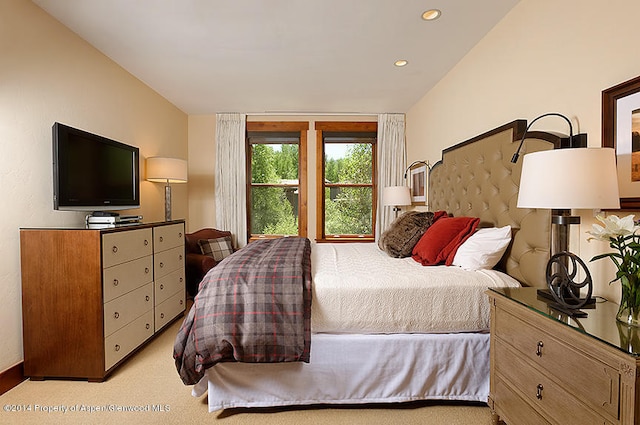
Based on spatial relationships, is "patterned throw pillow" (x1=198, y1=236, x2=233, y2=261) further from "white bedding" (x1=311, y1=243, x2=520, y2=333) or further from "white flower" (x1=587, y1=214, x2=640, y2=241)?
"white flower" (x1=587, y1=214, x2=640, y2=241)

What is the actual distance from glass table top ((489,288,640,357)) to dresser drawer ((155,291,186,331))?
266 cm

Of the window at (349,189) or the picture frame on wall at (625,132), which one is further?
the window at (349,189)

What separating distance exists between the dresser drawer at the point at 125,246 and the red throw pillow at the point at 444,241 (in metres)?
2.13

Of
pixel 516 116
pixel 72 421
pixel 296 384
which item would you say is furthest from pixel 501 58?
pixel 72 421

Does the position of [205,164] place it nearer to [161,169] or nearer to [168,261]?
[161,169]

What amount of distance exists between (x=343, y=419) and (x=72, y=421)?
146 cm

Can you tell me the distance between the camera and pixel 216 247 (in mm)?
4070

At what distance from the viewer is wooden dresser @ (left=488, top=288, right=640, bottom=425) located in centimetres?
93

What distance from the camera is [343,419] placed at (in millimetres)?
1728

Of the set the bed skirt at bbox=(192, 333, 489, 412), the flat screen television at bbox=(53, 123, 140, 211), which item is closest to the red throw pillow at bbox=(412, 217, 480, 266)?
the bed skirt at bbox=(192, 333, 489, 412)

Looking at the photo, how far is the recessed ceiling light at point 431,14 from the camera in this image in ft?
7.10

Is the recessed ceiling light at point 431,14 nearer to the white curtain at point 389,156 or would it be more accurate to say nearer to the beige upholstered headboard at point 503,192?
the beige upholstered headboard at point 503,192

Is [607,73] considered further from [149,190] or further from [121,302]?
[149,190]

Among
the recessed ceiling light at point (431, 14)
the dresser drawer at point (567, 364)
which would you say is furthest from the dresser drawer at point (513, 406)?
the recessed ceiling light at point (431, 14)
